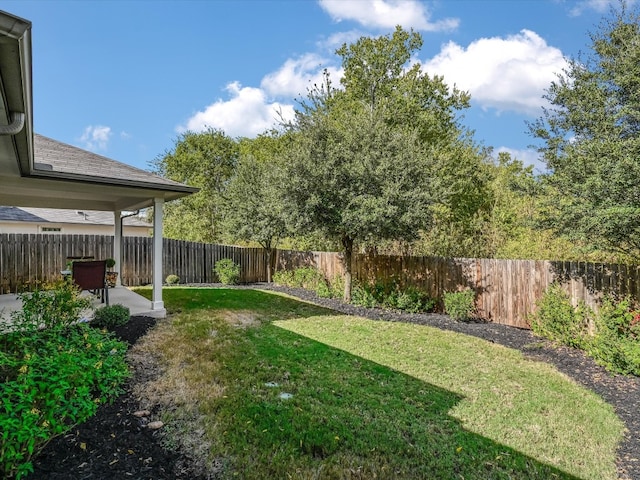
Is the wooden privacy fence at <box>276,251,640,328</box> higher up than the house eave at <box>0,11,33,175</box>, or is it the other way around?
the house eave at <box>0,11,33,175</box>

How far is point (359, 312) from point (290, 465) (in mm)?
7029

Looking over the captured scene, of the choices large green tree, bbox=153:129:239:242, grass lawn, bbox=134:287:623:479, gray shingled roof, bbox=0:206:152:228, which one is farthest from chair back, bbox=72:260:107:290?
large green tree, bbox=153:129:239:242

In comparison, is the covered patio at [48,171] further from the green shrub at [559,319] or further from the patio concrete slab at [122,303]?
the green shrub at [559,319]

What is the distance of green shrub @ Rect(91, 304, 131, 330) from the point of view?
6059 mm

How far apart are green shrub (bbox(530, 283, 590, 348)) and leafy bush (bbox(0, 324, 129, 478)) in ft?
26.2

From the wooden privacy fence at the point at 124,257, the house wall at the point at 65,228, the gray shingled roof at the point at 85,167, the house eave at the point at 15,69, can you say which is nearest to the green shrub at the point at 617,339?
the house eave at the point at 15,69

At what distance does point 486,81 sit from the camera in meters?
14.8

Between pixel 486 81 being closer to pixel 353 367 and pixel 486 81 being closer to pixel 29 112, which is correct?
pixel 353 367

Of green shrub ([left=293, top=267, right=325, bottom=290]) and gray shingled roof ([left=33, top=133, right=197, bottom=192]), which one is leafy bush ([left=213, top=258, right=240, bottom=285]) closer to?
green shrub ([left=293, top=267, right=325, bottom=290])

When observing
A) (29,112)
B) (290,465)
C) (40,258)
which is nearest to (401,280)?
(290,465)

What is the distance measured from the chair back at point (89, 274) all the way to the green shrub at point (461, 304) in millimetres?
8074

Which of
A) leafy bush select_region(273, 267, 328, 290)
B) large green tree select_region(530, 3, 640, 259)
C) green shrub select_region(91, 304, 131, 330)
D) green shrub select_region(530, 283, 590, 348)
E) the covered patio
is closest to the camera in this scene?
the covered patio

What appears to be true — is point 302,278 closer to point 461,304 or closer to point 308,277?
point 308,277

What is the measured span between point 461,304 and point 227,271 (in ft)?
31.6
